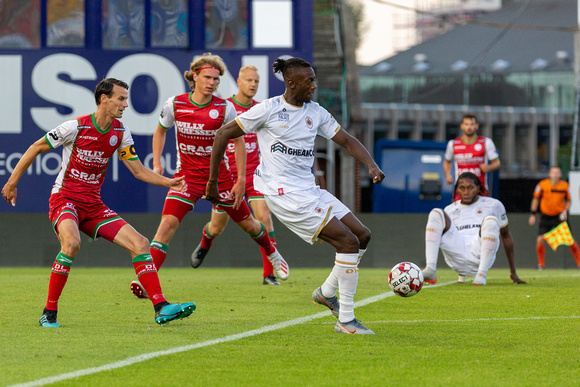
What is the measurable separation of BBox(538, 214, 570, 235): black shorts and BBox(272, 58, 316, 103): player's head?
12.2 meters

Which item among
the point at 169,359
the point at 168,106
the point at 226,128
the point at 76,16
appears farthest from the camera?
the point at 76,16

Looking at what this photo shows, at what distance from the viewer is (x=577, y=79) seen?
29.9m

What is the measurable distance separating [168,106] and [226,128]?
2977 millimetres

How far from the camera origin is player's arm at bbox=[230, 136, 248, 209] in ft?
32.9

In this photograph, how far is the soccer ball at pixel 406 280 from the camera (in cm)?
867

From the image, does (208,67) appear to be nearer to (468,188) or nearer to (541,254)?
(468,188)

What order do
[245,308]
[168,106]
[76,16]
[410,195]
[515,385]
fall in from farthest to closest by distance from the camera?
[410,195], [76,16], [168,106], [245,308], [515,385]

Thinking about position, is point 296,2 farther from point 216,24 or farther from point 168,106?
point 168,106

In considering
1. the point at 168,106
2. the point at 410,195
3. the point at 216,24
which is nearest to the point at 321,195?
the point at 168,106

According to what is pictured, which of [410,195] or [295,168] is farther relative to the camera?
[410,195]

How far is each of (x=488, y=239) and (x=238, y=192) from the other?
10.7 feet

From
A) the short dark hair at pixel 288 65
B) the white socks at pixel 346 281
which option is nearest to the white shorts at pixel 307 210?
the white socks at pixel 346 281

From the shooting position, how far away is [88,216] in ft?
25.3

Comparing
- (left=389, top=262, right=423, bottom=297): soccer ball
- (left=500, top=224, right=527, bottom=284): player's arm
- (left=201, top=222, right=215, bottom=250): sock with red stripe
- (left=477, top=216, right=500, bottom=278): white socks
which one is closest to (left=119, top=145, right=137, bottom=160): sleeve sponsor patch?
(left=389, top=262, right=423, bottom=297): soccer ball
